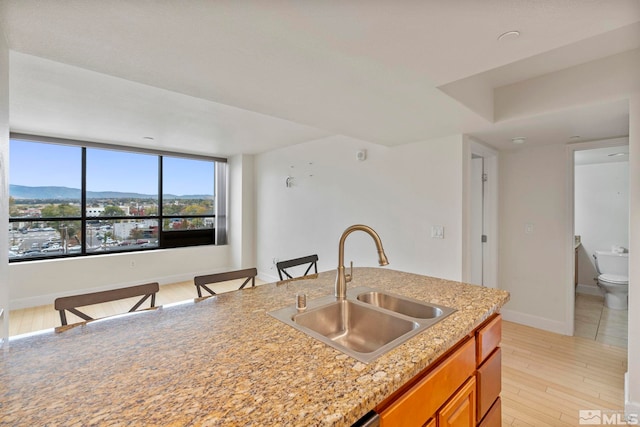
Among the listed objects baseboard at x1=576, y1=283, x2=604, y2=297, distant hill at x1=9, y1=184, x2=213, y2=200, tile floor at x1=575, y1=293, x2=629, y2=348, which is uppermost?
distant hill at x1=9, y1=184, x2=213, y2=200

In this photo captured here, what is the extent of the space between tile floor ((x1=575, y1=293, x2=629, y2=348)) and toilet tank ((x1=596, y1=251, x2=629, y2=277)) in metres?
0.46

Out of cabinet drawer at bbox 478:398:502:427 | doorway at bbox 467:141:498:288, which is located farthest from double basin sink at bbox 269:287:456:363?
doorway at bbox 467:141:498:288

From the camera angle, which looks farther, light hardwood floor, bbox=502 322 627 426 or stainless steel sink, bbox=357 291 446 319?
light hardwood floor, bbox=502 322 627 426

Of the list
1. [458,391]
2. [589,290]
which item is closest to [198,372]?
[458,391]

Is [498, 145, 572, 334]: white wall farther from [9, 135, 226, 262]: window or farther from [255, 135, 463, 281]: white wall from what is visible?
[9, 135, 226, 262]: window

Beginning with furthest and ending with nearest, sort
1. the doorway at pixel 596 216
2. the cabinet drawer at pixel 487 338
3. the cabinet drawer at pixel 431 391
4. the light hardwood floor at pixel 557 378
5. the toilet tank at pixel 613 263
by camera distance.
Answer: the doorway at pixel 596 216
the toilet tank at pixel 613 263
the light hardwood floor at pixel 557 378
the cabinet drawer at pixel 487 338
the cabinet drawer at pixel 431 391

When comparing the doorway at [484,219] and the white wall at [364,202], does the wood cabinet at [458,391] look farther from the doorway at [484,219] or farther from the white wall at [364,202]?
the doorway at [484,219]

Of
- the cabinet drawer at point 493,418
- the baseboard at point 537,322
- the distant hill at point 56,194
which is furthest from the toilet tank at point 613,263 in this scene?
the distant hill at point 56,194

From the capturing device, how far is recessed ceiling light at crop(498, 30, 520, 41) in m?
1.27

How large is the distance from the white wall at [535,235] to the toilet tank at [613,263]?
1526 millimetres

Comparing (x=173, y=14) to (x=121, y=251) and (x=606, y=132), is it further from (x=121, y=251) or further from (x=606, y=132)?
(x=121, y=251)

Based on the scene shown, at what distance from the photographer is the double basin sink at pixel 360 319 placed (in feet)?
4.27

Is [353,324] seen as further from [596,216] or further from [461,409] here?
[596,216]

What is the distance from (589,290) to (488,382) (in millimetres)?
4462
